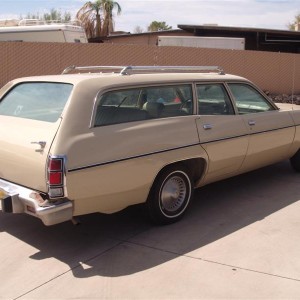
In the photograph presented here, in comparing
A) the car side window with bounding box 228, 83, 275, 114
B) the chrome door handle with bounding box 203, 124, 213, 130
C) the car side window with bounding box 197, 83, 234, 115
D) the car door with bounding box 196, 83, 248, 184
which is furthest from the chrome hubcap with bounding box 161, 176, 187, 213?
the car side window with bounding box 228, 83, 275, 114

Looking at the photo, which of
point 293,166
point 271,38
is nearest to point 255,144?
point 293,166

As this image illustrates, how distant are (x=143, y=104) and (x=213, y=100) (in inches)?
40.4

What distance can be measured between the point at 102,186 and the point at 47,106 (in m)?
0.96

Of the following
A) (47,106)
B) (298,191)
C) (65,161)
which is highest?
(47,106)

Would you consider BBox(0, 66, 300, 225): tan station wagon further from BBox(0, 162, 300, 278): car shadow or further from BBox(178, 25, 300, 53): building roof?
BBox(178, 25, 300, 53): building roof

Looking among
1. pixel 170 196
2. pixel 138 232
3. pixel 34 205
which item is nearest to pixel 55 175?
pixel 34 205

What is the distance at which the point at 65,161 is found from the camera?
3.69m

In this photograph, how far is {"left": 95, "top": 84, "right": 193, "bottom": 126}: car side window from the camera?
4.18 metres

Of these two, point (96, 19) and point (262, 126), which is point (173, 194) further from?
point (96, 19)

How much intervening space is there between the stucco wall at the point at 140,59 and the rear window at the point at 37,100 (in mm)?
8692

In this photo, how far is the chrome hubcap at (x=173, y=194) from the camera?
4641 millimetres

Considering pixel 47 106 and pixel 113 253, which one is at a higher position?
pixel 47 106

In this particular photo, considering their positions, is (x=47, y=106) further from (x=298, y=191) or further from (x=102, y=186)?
(x=298, y=191)

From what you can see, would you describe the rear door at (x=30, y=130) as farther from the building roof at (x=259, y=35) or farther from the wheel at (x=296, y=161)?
the building roof at (x=259, y=35)
